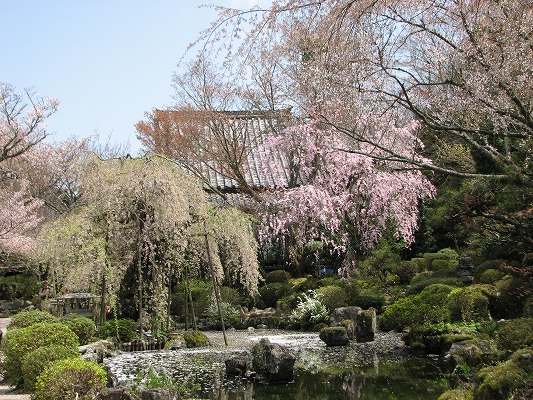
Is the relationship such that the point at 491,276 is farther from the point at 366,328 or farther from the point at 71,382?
the point at 71,382

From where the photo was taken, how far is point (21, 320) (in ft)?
35.8

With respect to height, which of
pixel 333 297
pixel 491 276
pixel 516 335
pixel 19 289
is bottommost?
pixel 516 335

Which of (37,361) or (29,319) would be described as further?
(29,319)

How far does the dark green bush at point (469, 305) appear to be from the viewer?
465 inches

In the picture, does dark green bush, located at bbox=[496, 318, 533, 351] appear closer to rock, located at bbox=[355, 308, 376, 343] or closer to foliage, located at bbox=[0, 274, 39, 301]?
rock, located at bbox=[355, 308, 376, 343]

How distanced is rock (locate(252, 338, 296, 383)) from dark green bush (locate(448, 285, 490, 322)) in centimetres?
441

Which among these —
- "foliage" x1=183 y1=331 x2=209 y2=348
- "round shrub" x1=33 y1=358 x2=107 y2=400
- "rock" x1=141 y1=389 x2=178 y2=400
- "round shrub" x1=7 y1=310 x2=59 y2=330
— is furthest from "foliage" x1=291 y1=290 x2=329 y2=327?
"round shrub" x1=33 y1=358 x2=107 y2=400

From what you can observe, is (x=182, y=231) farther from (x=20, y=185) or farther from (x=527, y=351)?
(x=20, y=185)

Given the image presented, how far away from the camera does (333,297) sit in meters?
16.1

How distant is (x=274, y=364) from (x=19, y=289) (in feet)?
50.7

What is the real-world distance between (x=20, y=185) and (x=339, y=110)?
13092 mm

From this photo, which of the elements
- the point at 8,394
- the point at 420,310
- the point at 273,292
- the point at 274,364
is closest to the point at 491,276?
the point at 420,310

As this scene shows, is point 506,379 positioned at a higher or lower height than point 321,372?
higher

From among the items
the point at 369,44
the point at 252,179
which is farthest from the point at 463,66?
the point at 252,179
